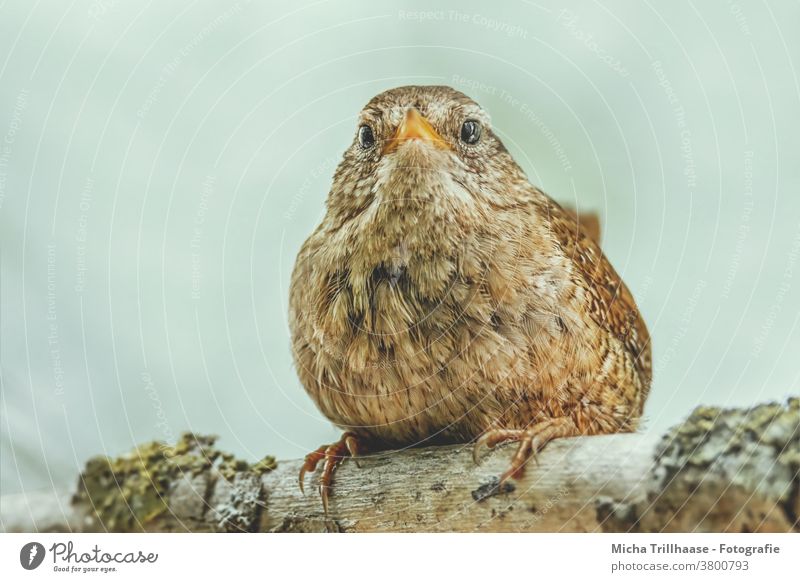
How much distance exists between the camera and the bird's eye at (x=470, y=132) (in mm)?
1873

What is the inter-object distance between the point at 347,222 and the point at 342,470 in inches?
26.3

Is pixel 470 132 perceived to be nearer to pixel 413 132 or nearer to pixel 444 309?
pixel 413 132

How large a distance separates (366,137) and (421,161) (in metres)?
0.20

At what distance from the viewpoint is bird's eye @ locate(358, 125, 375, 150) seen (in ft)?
6.18

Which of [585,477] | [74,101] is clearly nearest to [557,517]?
[585,477]

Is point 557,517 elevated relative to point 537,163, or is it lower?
lower

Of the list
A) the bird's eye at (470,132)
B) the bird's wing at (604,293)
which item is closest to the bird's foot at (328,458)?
the bird's wing at (604,293)

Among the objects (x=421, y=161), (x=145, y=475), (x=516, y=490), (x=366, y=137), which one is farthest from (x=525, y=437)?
(x=145, y=475)

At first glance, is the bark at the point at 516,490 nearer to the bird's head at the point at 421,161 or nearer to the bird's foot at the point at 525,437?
the bird's foot at the point at 525,437

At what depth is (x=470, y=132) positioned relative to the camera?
1887mm

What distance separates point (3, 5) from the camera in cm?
217

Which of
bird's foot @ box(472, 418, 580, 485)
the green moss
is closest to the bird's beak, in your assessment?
bird's foot @ box(472, 418, 580, 485)

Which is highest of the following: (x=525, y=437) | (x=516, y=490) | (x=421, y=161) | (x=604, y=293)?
(x=421, y=161)

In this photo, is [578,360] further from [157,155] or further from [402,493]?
[157,155]
